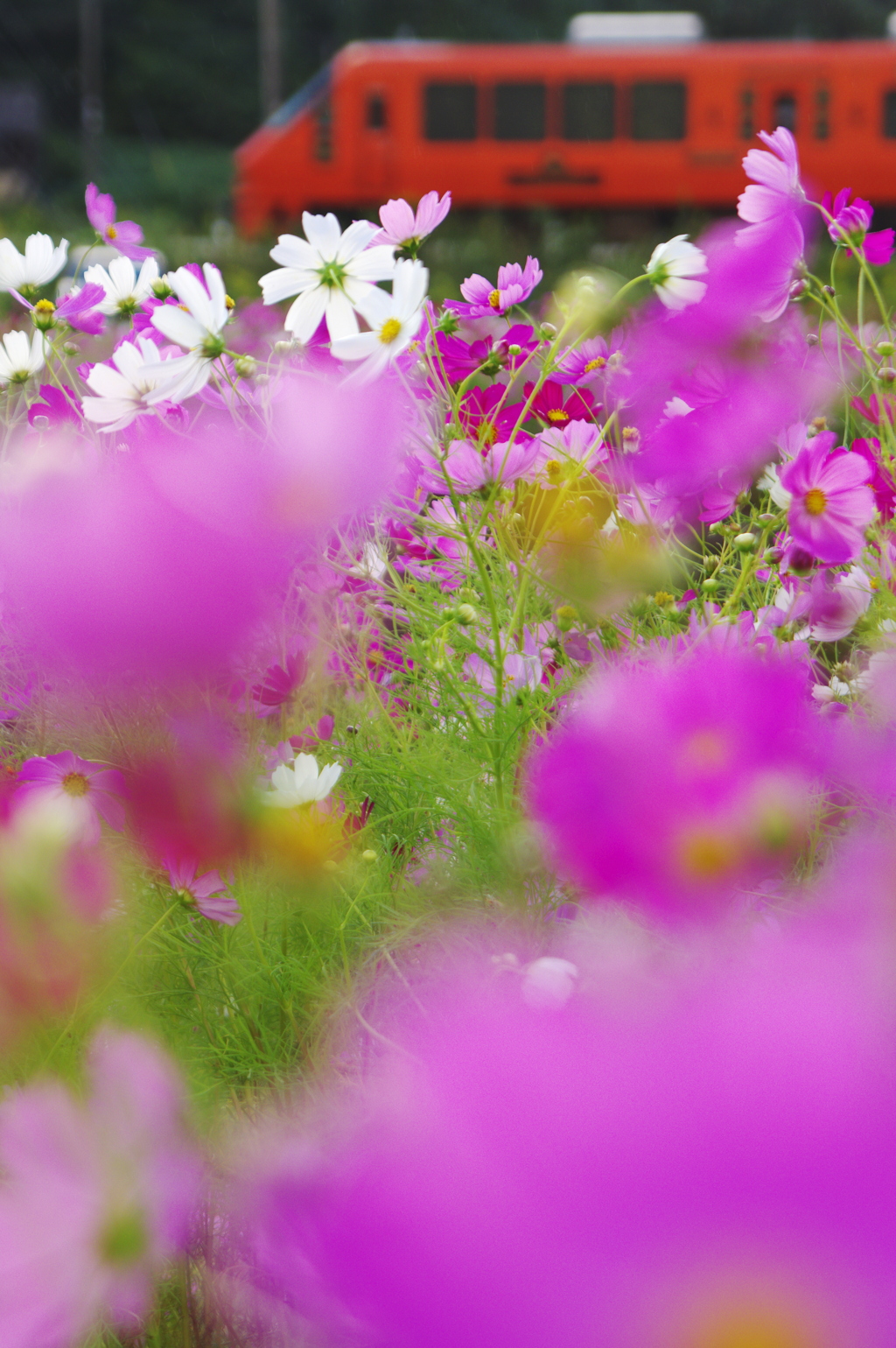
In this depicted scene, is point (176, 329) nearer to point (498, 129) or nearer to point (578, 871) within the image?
point (578, 871)

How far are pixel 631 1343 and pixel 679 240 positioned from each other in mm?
465

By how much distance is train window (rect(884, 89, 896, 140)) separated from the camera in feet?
26.1

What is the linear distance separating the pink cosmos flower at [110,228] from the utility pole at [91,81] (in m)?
16.0

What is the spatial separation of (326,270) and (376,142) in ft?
28.7

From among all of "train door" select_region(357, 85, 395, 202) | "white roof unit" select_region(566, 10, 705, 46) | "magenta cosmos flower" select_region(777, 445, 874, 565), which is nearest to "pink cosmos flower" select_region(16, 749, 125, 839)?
"magenta cosmos flower" select_region(777, 445, 874, 565)

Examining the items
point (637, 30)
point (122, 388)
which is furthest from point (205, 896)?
point (637, 30)

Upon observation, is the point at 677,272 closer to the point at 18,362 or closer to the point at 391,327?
the point at 391,327

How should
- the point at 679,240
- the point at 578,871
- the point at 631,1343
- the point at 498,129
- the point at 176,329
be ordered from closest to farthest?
the point at 631,1343 < the point at 578,871 < the point at 176,329 < the point at 679,240 < the point at 498,129

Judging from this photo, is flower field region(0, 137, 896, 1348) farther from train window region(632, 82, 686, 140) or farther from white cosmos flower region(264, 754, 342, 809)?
train window region(632, 82, 686, 140)

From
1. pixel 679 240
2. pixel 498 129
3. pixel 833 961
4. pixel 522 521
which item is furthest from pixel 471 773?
pixel 498 129

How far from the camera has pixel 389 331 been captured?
1.17 feet

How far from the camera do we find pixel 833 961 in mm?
141

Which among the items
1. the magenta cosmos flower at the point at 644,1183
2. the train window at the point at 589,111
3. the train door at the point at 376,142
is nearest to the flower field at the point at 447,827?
the magenta cosmos flower at the point at 644,1183

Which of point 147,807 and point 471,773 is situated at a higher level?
point 147,807
